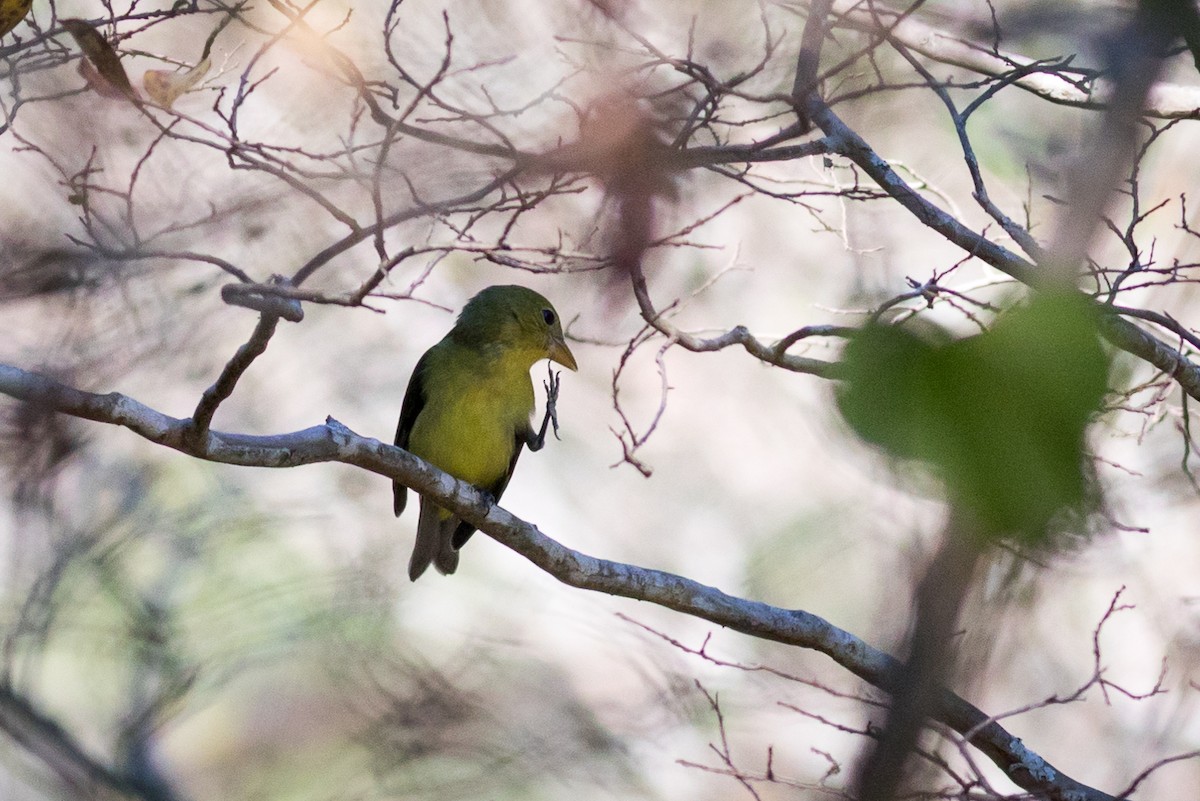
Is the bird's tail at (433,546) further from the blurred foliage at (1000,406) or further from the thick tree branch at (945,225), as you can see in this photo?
the blurred foliage at (1000,406)

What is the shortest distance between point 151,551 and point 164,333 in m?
3.31

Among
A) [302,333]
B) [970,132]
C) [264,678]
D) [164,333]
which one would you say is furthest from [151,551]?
[970,132]

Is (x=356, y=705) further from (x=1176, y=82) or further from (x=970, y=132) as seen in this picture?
(x=1176, y=82)

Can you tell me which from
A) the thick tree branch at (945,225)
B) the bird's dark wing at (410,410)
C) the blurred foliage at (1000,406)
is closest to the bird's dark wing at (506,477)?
the bird's dark wing at (410,410)

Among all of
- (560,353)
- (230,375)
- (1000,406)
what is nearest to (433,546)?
(560,353)

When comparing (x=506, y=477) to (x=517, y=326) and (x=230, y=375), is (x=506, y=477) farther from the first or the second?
(x=230, y=375)

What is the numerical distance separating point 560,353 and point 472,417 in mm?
540

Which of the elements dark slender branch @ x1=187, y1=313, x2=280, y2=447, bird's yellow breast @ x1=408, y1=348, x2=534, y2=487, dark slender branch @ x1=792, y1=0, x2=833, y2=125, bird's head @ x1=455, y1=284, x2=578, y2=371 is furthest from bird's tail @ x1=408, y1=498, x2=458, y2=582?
dark slender branch @ x1=792, y1=0, x2=833, y2=125

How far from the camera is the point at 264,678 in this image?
7.75 metres

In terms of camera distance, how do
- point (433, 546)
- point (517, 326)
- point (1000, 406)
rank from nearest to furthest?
point (1000, 406)
point (517, 326)
point (433, 546)

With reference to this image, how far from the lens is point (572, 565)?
4113 mm

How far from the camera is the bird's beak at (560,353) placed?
5809 mm

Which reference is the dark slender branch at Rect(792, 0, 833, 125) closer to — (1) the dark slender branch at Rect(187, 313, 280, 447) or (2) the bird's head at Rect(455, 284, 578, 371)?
(1) the dark slender branch at Rect(187, 313, 280, 447)

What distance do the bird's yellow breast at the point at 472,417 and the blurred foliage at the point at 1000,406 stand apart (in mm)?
4798
